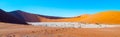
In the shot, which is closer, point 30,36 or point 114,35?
Result: point 30,36

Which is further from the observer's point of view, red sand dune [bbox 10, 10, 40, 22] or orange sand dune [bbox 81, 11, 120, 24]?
red sand dune [bbox 10, 10, 40, 22]

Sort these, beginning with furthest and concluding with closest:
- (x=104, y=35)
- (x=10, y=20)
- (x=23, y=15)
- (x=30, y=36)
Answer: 1. (x=23, y=15)
2. (x=10, y=20)
3. (x=104, y=35)
4. (x=30, y=36)

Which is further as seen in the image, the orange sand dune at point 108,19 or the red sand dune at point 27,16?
the red sand dune at point 27,16

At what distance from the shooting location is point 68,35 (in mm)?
10562

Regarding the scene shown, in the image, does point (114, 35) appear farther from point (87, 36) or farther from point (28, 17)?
point (28, 17)

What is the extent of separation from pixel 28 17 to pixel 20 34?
40.0 metres

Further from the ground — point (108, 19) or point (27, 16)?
point (27, 16)

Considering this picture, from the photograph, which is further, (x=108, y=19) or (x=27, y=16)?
(x=27, y=16)

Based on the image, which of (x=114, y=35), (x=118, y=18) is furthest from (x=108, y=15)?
(x=114, y=35)

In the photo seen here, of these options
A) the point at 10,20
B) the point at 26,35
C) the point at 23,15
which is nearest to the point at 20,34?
the point at 26,35

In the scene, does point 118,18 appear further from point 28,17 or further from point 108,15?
point 28,17

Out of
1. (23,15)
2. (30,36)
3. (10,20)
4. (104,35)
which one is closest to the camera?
(30,36)

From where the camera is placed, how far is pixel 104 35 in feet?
36.1

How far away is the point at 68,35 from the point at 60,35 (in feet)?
1.18
